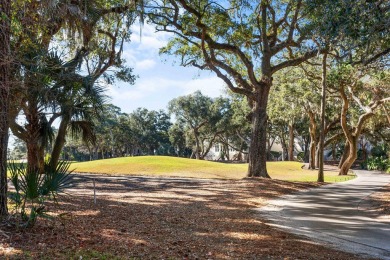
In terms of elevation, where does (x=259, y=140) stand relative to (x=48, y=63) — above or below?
below

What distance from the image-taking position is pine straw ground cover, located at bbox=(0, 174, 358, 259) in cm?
466

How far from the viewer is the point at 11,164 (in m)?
5.37

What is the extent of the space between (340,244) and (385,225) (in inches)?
92.7

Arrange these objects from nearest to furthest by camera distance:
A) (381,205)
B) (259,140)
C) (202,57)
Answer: (381,205) < (259,140) < (202,57)

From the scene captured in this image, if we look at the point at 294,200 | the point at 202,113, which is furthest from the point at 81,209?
the point at 202,113

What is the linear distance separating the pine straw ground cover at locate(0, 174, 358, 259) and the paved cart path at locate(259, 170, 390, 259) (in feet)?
1.62

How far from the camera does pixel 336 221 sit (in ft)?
26.4

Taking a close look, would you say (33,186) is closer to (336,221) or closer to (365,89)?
(336,221)

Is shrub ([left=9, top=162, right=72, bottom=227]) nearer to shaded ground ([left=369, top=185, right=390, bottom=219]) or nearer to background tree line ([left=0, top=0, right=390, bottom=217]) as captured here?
background tree line ([left=0, top=0, right=390, bottom=217])

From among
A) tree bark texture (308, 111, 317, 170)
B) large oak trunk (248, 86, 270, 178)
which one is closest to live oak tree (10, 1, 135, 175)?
large oak trunk (248, 86, 270, 178)

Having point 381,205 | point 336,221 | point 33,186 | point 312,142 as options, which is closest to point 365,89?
point 312,142

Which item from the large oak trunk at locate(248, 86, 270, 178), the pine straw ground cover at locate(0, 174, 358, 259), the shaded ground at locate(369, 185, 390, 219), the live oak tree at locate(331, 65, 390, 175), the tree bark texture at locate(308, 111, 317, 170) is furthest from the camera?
the tree bark texture at locate(308, 111, 317, 170)

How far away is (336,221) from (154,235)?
4.54 metres

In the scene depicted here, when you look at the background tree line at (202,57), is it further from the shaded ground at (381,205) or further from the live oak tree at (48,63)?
the shaded ground at (381,205)
